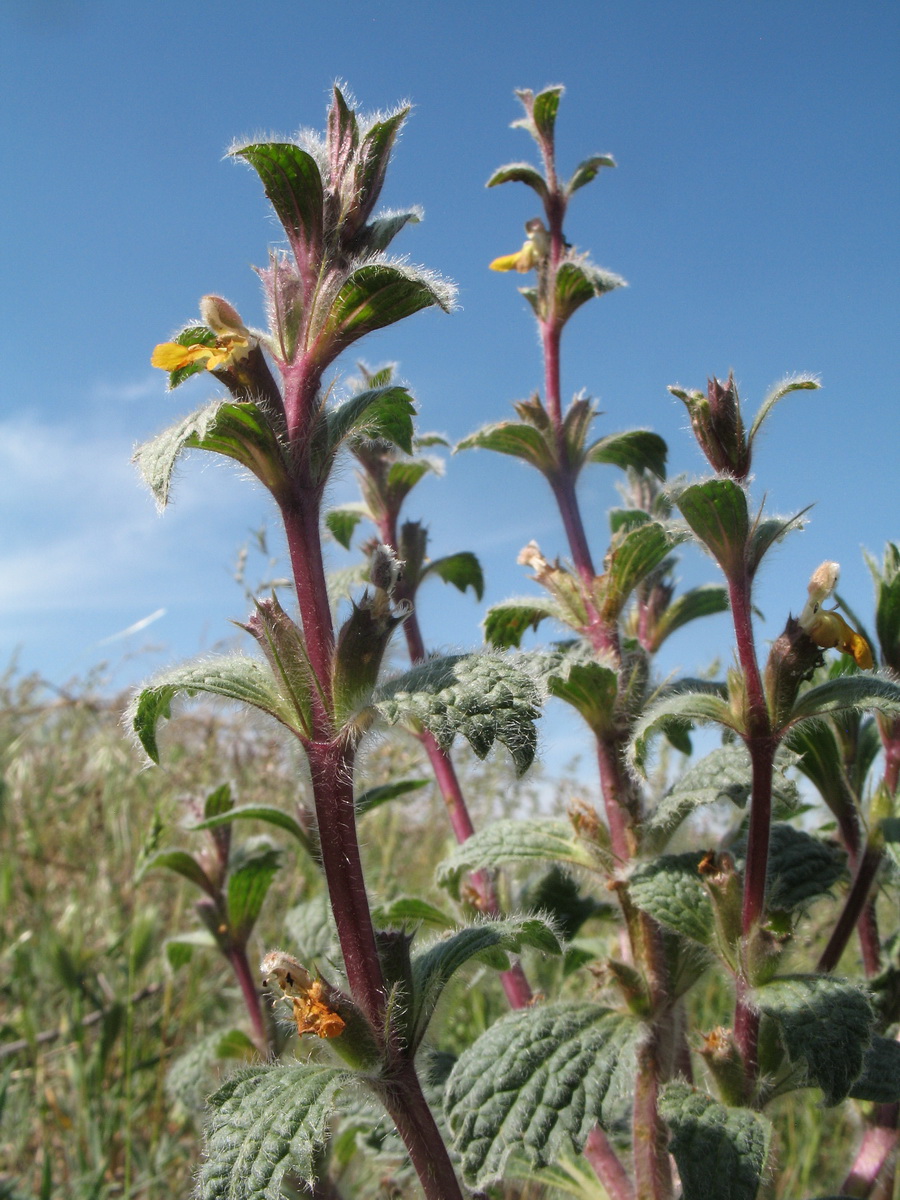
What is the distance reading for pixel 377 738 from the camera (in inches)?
46.2

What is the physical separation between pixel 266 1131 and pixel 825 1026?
719 mm

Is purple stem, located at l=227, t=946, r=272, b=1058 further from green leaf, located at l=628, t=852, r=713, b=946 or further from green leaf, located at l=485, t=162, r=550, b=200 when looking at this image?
green leaf, located at l=485, t=162, r=550, b=200

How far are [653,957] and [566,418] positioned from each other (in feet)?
3.48

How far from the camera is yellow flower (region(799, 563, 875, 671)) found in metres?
1.23

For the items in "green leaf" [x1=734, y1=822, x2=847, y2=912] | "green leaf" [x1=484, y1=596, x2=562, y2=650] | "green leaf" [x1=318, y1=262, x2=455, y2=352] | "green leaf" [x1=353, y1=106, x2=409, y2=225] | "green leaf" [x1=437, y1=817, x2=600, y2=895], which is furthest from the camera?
"green leaf" [x1=484, y1=596, x2=562, y2=650]

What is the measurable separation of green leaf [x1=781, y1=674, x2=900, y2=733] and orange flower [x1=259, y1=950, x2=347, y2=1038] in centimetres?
72

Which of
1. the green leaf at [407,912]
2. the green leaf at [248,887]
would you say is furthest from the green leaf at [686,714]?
the green leaf at [248,887]

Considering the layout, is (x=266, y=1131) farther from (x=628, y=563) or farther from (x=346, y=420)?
(x=628, y=563)

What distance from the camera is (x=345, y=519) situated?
2.29m

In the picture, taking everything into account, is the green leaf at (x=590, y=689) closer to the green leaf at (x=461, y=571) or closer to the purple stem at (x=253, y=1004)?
the green leaf at (x=461, y=571)

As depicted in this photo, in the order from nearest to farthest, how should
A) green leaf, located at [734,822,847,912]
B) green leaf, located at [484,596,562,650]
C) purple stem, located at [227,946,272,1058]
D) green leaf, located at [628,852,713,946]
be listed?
1. green leaf, located at [628,852,713,946]
2. green leaf, located at [734,822,847,912]
3. green leaf, located at [484,596,562,650]
4. purple stem, located at [227,946,272,1058]

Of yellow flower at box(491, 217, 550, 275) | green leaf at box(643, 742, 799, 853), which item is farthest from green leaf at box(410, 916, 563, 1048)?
yellow flower at box(491, 217, 550, 275)

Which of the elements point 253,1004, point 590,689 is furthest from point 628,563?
point 253,1004

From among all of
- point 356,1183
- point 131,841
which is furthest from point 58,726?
point 356,1183
